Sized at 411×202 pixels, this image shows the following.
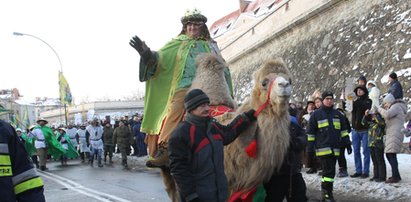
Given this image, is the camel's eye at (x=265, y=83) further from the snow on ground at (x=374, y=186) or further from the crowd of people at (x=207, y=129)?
the snow on ground at (x=374, y=186)

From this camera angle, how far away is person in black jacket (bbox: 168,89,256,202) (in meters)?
3.86

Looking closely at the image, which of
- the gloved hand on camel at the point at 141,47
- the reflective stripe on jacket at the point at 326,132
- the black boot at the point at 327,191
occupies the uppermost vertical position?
the gloved hand on camel at the point at 141,47

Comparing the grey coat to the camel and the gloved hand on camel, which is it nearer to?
the camel

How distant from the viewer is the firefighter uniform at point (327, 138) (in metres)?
7.59

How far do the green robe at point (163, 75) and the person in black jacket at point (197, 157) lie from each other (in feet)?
5.21

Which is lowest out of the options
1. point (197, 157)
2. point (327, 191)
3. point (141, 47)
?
point (327, 191)

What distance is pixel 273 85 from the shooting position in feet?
15.8

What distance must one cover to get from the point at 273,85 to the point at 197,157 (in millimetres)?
1346

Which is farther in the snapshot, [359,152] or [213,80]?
[359,152]

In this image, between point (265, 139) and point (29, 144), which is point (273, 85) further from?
point (29, 144)

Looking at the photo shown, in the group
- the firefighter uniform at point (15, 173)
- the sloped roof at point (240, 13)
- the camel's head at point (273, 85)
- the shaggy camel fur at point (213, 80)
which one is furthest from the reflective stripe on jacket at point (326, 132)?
the sloped roof at point (240, 13)

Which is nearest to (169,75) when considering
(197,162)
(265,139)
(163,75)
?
(163,75)

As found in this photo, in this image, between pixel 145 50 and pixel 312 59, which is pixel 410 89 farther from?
pixel 145 50

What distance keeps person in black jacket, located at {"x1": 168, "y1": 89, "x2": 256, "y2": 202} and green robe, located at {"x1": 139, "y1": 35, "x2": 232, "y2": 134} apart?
1.59 meters
